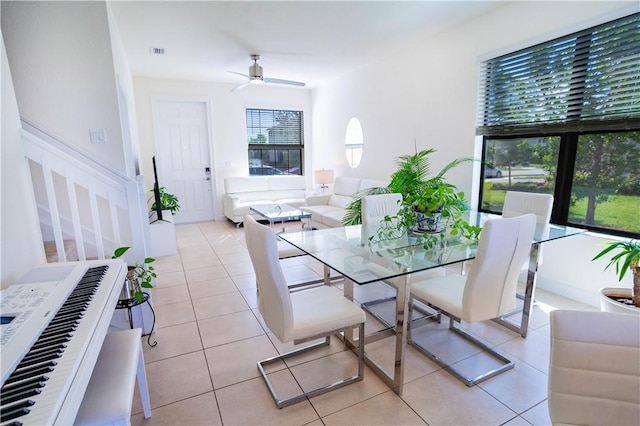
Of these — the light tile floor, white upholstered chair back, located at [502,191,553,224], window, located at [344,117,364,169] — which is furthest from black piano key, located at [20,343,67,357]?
window, located at [344,117,364,169]

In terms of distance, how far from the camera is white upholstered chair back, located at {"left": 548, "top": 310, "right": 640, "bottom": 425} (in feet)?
3.09

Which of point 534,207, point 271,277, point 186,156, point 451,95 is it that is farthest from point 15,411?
point 186,156

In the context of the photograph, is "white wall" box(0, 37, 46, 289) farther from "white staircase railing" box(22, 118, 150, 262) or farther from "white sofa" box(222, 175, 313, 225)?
"white sofa" box(222, 175, 313, 225)

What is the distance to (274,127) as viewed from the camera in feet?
21.9

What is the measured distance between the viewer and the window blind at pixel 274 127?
21.2 ft

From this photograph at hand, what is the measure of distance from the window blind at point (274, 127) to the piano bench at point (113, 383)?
5493mm

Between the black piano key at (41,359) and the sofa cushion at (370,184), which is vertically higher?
the sofa cushion at (370,184)

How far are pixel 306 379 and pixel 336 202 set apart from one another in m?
3.71

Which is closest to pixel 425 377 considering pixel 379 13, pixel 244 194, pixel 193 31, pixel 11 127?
pixel 11 127

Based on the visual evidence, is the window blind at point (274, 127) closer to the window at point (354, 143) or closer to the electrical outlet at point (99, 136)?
the window at point (354, 143)

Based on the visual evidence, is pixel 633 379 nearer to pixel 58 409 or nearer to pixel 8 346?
pixel 58 409

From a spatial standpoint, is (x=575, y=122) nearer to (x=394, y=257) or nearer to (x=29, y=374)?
(x=394, y=257)

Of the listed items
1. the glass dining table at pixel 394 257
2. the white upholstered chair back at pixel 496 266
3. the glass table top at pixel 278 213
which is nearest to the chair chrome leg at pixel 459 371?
the glass dining table at pixel 394 257

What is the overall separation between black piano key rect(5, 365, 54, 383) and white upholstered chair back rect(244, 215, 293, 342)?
2.69ft
